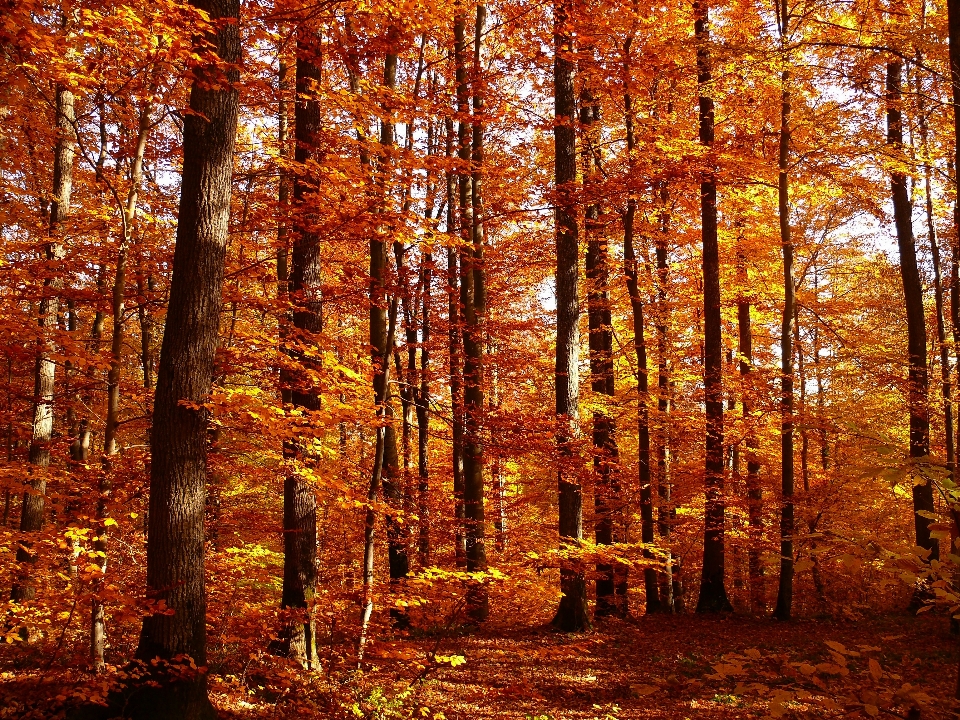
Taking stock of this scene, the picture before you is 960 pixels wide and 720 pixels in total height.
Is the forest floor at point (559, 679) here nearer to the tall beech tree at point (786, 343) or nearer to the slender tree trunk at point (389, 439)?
the tall beech tree at point (786, 343)

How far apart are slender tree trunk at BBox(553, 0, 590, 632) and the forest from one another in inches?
2.0

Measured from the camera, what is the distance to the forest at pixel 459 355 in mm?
5688

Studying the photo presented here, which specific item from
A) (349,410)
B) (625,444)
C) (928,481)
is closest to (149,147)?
(349,410)

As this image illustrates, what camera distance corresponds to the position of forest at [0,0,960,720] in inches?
224

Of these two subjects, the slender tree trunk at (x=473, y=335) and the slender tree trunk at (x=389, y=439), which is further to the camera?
the slender tree trunk at (x=473, y=335)

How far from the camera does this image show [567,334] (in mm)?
10508

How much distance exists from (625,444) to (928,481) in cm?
1506

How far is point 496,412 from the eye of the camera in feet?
37.0

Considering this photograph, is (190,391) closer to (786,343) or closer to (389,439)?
(389,439)

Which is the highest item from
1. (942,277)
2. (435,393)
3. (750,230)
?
(750,230)

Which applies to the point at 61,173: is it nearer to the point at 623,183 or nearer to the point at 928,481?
the point at 623,183

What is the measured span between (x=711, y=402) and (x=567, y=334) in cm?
455

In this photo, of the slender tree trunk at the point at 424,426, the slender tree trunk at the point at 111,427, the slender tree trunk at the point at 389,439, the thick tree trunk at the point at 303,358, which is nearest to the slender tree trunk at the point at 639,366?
the slender tree trunk at the point at 424,426

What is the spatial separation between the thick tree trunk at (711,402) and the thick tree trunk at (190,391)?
9.61 m
